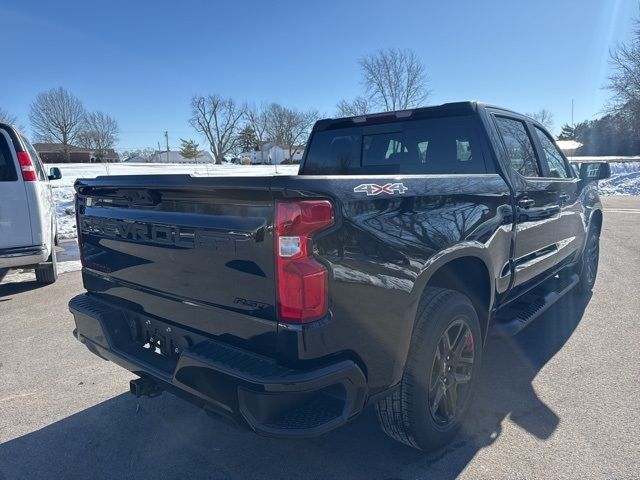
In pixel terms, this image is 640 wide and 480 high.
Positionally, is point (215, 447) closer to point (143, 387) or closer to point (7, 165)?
point (143, 387)

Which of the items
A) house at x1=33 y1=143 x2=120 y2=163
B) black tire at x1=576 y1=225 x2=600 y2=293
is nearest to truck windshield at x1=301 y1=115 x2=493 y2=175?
black tire at x1=576 y1=225 x2=600 y2=293

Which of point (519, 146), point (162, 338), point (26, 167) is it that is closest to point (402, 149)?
point (519, 146)

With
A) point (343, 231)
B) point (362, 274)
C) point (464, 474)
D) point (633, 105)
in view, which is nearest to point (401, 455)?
point (464, 474)

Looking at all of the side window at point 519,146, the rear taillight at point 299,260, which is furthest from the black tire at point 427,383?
the side window at point 519,146

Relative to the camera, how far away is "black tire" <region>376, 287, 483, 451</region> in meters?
2.33

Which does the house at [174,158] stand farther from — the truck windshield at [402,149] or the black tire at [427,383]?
the black tire at [427,383]

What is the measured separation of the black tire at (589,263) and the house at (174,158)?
274 feet

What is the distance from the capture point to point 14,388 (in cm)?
344

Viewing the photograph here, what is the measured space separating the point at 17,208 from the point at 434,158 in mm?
4755

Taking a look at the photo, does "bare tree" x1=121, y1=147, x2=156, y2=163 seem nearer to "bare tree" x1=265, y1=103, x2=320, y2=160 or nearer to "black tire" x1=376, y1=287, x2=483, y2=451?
"bare tree" x1=265, y1=103, x2=320, y2=160

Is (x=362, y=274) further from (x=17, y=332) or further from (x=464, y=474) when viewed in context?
(x=17, y=332)

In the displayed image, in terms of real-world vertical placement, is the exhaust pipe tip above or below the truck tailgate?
below

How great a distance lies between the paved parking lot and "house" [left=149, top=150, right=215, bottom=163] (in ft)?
277

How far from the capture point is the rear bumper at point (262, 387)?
5.92 feet
